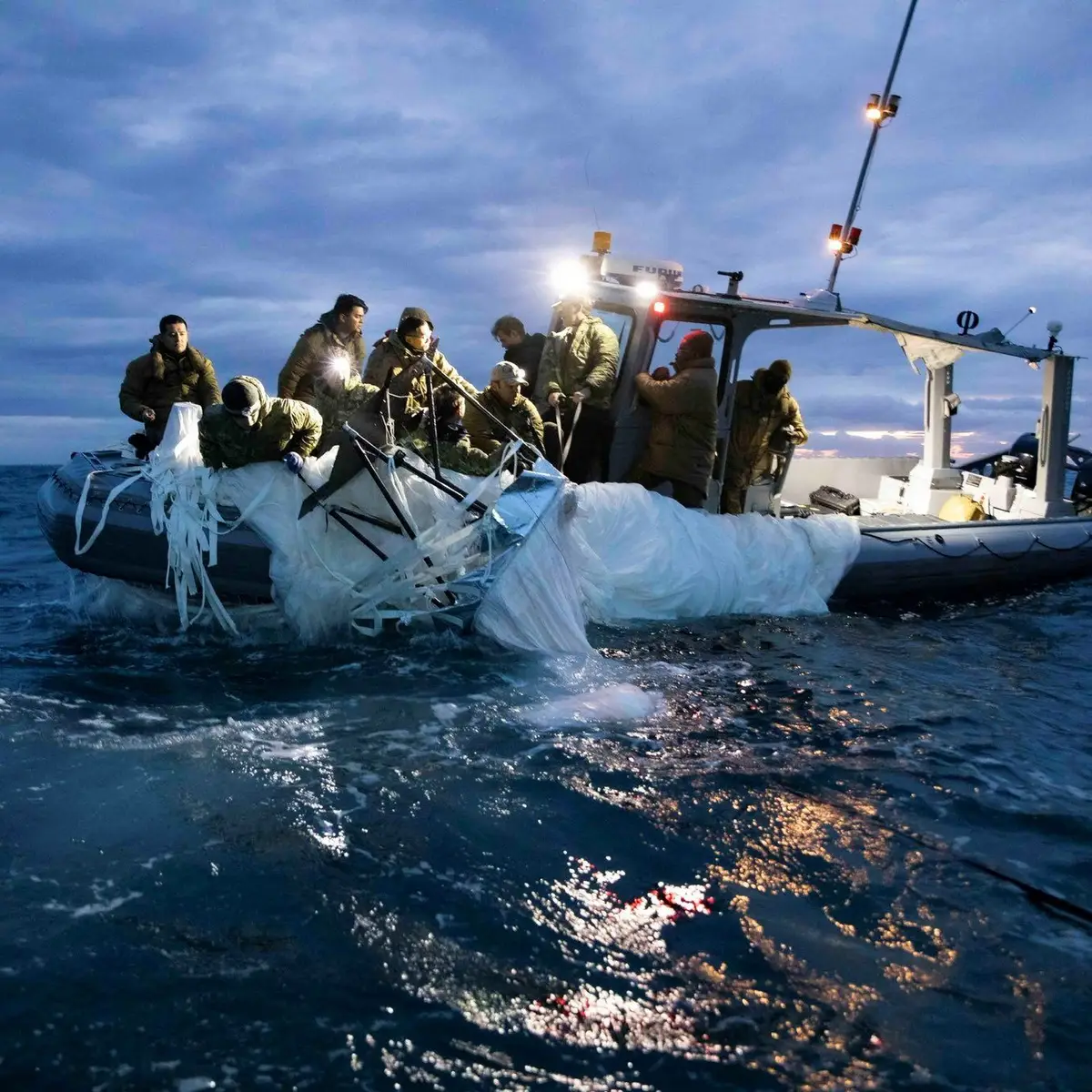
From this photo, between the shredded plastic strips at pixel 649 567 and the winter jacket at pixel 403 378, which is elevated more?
the winter jacket at pixel 403 378

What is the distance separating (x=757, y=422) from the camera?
300 inches

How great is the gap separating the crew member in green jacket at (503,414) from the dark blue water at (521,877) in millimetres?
1838

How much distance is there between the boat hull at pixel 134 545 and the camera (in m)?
5.34

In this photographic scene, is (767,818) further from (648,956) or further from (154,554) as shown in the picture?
(154,554)

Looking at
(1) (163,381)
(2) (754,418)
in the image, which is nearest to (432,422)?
(1) (163,381)

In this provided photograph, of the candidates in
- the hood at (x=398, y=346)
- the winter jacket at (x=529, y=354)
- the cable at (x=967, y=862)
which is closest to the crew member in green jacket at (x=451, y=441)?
the hood at (x=398, y=346)

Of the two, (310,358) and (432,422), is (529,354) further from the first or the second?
(432,422)

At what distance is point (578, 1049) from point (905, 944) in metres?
1.15

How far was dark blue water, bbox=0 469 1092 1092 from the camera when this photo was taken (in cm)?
A: 232

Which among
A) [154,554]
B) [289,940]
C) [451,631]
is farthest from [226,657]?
[289,940]

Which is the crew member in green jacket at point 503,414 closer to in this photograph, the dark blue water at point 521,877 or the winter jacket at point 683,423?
the winter jacket at point 683,423

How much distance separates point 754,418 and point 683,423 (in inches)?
39.8

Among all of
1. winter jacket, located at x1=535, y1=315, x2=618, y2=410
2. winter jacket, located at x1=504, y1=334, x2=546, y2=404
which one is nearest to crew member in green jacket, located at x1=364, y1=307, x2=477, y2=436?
winter jacket, located at x1=535, y1=315, x2=618, y2=410

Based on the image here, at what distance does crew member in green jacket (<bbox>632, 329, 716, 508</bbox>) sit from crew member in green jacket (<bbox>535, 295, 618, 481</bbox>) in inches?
12.1
